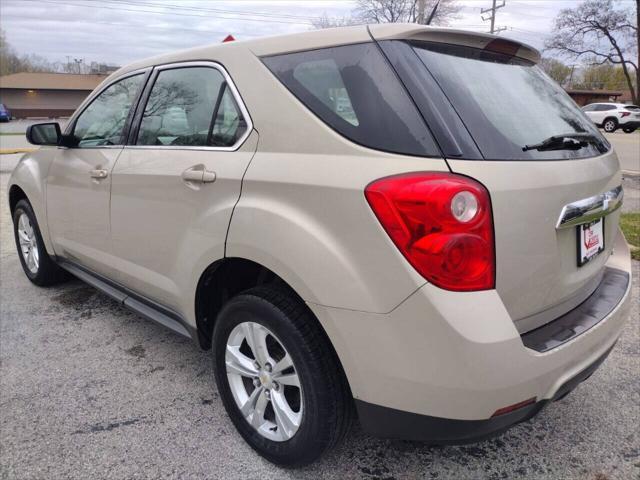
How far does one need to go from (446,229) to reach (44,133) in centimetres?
318

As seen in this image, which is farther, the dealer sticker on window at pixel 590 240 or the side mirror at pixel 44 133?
the side mirror at pixel 44 133

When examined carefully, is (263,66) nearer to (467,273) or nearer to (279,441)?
(467,273)

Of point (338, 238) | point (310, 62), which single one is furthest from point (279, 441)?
point (310, 62)

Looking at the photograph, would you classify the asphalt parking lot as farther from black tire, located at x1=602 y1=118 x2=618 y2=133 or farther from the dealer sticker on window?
Result: black tire, located at x1=602 y1=118 x2=618 y2=133

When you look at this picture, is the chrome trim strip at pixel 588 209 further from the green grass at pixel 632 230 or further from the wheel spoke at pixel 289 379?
the green grass at pixel 632 230

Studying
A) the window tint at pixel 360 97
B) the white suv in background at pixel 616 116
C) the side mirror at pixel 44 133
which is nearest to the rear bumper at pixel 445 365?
the window tint at pixel 360 97

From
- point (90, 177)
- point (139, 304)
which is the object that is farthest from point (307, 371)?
point (90, 177)

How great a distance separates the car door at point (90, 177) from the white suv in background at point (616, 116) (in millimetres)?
27193

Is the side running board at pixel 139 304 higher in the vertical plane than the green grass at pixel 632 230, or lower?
higher

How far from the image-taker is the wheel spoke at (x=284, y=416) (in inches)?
80.4

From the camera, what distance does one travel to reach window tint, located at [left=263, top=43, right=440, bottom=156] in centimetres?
170

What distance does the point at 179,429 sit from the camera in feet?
8.01

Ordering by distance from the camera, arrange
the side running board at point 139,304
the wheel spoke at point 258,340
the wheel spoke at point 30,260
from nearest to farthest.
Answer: the wheel spoke at point 258,340 < the side running board at point 139,304 < the wheel spoke at point 30,260

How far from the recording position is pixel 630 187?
9.13 meters
